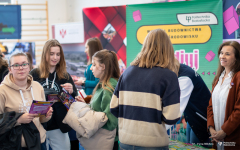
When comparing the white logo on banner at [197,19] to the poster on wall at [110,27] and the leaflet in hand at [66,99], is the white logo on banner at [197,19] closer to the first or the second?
the poster on wall at [110,27]

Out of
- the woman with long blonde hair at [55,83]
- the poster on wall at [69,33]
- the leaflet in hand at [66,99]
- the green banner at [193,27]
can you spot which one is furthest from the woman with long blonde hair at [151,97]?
the poster on wall at [69,33]

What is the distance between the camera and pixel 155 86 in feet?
4.71

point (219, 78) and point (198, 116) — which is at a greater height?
point (219, 78)

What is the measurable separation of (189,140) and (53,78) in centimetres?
194

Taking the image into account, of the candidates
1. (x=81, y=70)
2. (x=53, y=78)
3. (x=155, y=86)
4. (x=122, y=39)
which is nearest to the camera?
(x=155, y=86)

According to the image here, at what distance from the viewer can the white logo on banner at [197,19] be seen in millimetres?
3377

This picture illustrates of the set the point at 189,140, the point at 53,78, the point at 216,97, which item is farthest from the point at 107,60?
the point at 189,140

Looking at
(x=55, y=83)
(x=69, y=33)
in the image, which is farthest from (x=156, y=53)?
(x=69, y=33)

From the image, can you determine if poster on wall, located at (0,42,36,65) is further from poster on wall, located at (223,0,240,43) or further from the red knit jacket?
the red knit jacket

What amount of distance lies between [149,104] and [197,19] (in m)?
2.47

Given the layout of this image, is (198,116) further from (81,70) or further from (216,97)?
(81,70)

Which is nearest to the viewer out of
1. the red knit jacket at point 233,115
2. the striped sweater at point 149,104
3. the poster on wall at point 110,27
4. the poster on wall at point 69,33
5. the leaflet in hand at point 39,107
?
the striped sweater at point 149,104

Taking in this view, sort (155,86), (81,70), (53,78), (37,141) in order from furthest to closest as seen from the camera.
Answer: (81,70)
(53,78)
(37,141)
(155,86)

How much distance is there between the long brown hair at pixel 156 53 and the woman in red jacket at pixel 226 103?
2.87 feet
